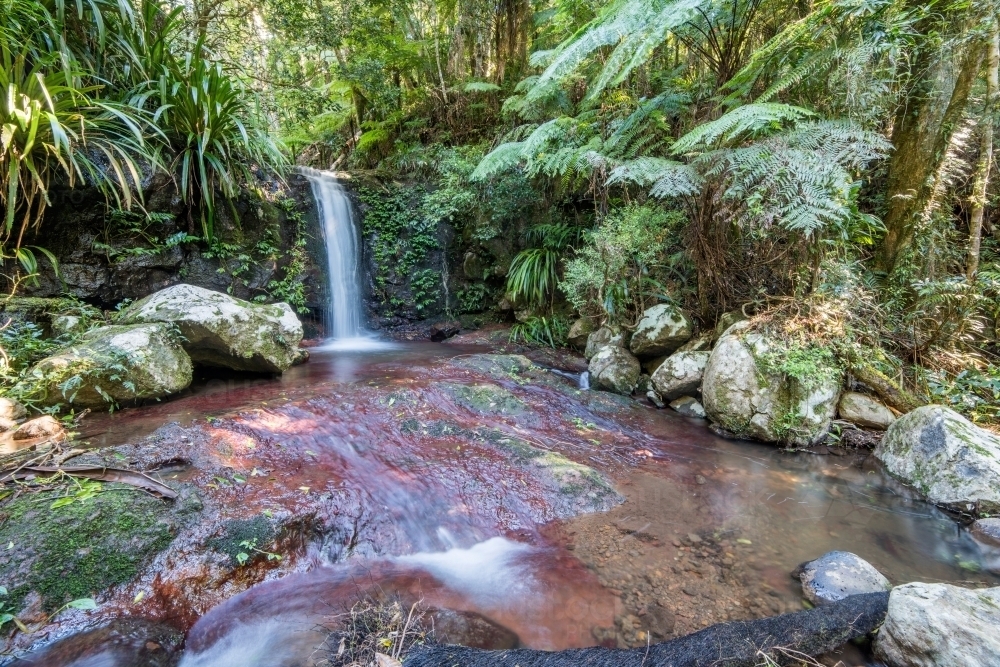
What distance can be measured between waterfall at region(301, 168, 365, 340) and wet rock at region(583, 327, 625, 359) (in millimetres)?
4027

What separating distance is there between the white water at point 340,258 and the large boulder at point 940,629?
261 inches

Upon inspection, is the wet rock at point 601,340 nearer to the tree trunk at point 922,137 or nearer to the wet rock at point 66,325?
the tree trunk at point 922,137

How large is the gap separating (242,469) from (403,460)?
0.99 meters

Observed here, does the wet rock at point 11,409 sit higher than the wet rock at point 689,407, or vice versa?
the wet rock at point 11,409

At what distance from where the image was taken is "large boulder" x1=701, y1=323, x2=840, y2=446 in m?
3.67

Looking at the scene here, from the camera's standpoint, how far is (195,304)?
4168 millimetres

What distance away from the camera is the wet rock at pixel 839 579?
2070 mm

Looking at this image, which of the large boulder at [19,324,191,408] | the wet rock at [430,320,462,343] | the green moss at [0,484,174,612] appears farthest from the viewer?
the wet rock at [430,320,462,343]

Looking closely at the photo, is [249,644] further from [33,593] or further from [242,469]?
[242,469]

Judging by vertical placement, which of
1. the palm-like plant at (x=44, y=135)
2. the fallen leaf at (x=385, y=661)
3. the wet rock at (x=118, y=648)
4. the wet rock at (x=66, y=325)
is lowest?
the wet rock at (x=118, y=648)

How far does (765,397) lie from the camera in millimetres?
3779

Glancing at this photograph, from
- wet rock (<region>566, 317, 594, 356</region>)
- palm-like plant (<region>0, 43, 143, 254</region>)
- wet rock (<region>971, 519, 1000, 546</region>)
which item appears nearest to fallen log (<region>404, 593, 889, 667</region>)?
wet rock (<region>971, 519, 1000, 546</region>)

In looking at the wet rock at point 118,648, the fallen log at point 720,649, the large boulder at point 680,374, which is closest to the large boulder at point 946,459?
the large boulder at point 680,374

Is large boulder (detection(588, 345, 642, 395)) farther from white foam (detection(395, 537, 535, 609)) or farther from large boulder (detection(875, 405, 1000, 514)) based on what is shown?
white foam (detection(395, 537, 535, 609))
